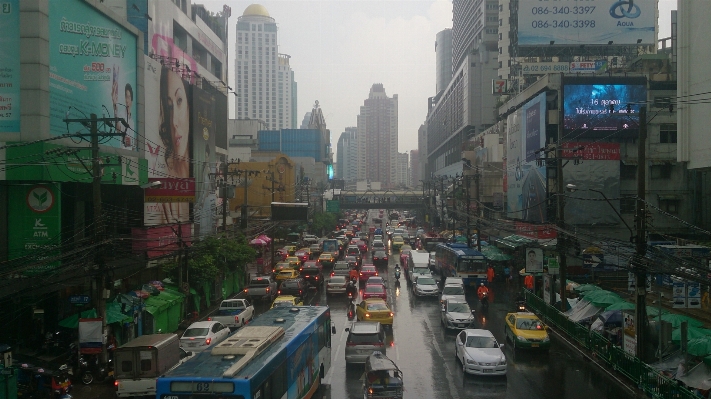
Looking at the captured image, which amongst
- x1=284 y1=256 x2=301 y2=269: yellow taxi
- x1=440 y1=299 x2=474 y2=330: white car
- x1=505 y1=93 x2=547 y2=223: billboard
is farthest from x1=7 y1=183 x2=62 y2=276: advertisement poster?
x1=505 y1=93 x2=547 y2=223: billboard

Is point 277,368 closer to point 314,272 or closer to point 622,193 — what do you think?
point 314,272

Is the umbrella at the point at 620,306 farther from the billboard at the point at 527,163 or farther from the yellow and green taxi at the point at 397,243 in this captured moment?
the yellow and green taxi at the point at 397,243

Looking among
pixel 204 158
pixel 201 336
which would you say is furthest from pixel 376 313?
pixel 204 158

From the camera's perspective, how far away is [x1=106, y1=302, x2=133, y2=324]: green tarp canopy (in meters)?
22.2

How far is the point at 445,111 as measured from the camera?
508ft

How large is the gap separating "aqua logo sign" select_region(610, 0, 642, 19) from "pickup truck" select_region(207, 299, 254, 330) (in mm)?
46606

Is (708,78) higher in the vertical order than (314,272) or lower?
higher

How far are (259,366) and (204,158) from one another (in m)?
41.7

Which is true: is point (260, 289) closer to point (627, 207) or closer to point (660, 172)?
point (627, 207)

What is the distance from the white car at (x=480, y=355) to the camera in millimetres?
19219

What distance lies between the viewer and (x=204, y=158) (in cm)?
5150

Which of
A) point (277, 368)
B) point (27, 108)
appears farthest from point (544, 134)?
point (277, 368)

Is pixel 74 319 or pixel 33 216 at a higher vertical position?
pixel 33 216

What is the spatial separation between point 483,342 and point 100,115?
70.7ft
